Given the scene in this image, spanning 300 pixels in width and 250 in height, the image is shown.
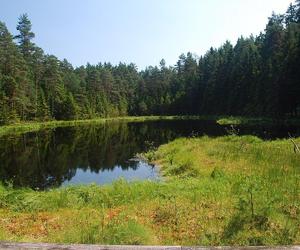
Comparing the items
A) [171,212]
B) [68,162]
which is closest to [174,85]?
[68,162]

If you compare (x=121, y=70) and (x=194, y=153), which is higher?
(x=121, y=70)

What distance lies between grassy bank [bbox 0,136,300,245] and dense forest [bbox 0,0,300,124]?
52515mm

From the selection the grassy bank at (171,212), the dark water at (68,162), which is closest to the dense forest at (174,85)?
the dark water at (68,162)

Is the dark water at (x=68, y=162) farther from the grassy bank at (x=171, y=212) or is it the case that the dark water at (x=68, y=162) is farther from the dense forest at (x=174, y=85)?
the dense forest at (x=174, y=85)

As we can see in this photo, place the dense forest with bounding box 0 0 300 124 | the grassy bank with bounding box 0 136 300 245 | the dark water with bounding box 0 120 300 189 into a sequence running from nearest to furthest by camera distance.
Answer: the grassy bank with bounding box 0 136 300 245, the dark water with bounding box 0 120 300 189, the dense forest with bounding box 0 0 300 124

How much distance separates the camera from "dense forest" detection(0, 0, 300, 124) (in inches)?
2862

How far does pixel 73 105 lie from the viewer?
101m

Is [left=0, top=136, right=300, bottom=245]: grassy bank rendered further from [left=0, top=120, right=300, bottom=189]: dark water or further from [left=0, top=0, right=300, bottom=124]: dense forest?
[left=0, top=0, right=300, bottom=124]: dense forest

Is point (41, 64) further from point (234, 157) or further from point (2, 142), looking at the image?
point (234, 157)

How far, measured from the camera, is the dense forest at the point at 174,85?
72688 millimetres

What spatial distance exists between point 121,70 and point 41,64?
85.2 metres

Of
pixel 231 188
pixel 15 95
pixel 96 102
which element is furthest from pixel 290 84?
pixel 96 102

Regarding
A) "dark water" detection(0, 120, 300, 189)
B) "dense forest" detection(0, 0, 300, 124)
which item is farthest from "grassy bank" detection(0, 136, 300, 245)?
"dense forest" detection(0, 0, 300, 124)

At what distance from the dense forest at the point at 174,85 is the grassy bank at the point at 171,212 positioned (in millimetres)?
52515
